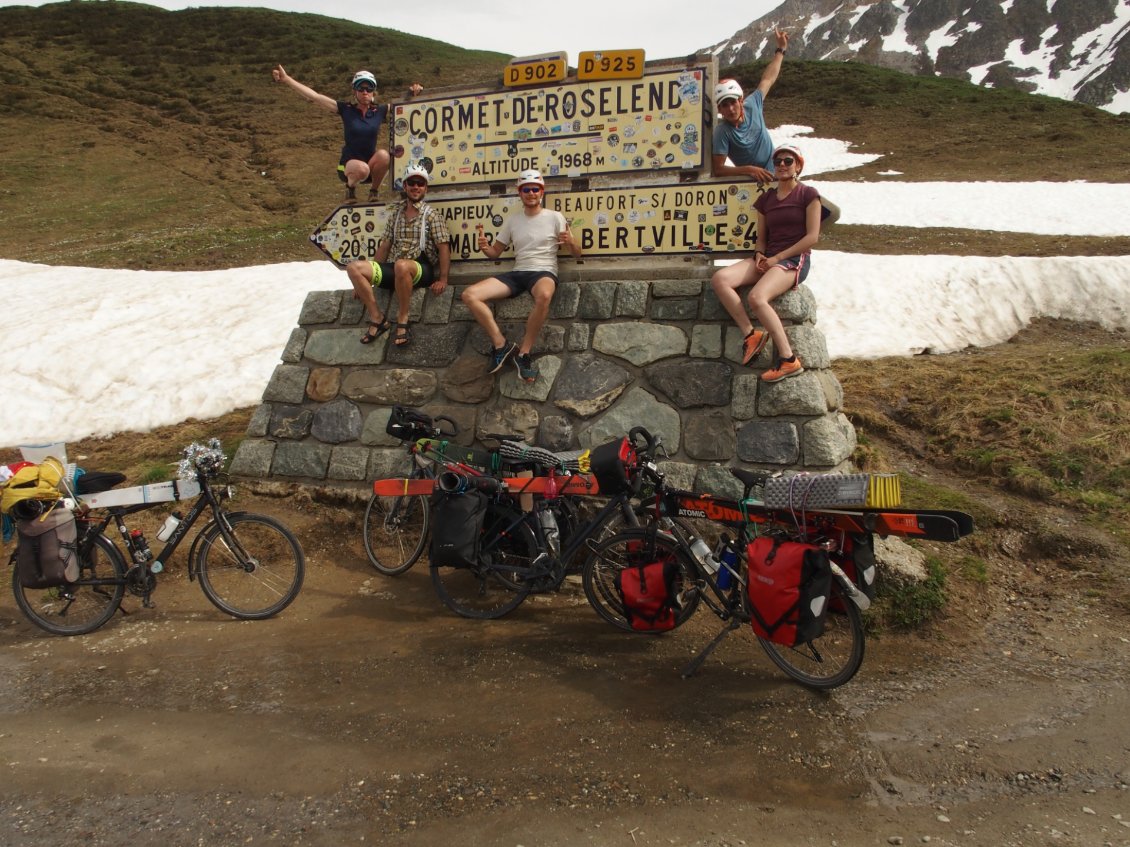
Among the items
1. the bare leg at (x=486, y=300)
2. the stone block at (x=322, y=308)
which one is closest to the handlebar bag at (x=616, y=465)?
the bare leg at (x=486, y=300)

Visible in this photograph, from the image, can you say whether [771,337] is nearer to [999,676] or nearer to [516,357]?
[516,357]

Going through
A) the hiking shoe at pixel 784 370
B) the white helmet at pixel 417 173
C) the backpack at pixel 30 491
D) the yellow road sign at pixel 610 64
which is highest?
the yellow road sign at pixel 610 64

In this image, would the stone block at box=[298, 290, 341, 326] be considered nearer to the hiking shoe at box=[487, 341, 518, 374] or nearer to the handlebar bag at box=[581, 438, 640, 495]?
the hiking shoe at box=[487, 341, 518, 374]

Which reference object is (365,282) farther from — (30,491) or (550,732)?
(550,732)

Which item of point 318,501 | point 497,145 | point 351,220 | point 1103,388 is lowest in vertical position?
point 318,501

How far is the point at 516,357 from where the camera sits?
22.9 ft

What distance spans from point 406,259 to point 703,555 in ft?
12.7

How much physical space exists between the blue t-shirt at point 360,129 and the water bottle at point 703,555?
5.06 metres

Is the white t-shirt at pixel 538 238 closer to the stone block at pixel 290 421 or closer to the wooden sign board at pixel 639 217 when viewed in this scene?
the wooden sign board at pixel 639 217

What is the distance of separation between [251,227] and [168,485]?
58.5ft

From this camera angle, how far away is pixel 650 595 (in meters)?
5.21

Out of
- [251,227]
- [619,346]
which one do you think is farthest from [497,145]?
[251,227]

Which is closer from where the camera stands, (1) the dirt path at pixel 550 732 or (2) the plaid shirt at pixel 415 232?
(1) the dirt path at pixel 550 732

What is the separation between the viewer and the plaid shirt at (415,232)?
24.3 ft
